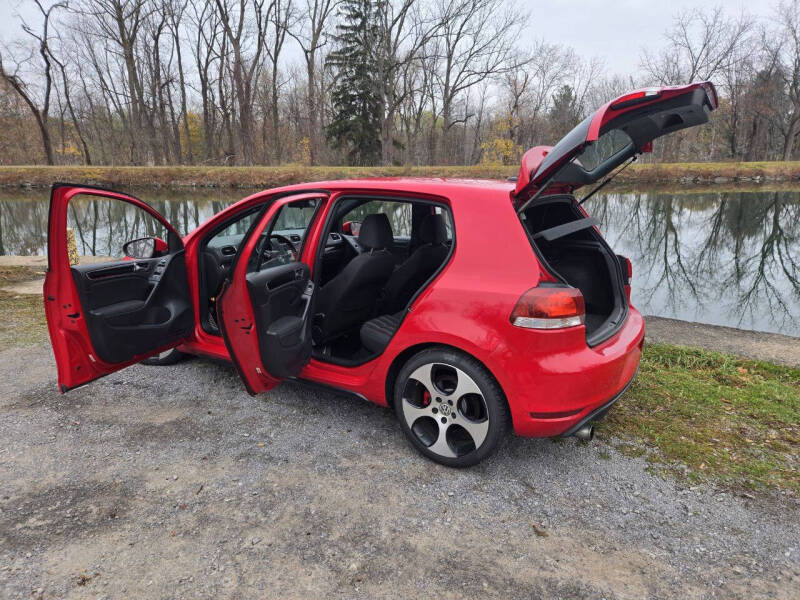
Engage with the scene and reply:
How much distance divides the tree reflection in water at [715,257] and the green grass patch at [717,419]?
3490 mm

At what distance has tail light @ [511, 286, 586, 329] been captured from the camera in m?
2.26

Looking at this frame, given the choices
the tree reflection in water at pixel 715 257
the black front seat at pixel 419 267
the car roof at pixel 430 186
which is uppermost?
the car roof at pixel 430 186

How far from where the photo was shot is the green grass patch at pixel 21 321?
4.78 metres

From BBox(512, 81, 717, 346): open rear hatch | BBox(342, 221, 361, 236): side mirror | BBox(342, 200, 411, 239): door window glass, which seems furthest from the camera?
BBox(342, 221, 361, 236): side mirror

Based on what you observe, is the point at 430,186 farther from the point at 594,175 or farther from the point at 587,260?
the point at 587,260

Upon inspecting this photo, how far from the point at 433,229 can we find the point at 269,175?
28.5 m

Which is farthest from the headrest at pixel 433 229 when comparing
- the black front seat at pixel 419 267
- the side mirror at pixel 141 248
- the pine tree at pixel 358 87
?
the pine tree at pixel 358 87

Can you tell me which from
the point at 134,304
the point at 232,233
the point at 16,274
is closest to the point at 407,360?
the point at 134,304

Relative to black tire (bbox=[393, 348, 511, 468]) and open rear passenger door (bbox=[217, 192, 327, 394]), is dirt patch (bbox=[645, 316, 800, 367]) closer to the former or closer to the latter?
black tire (bbox=[393, 348, 511, 468])

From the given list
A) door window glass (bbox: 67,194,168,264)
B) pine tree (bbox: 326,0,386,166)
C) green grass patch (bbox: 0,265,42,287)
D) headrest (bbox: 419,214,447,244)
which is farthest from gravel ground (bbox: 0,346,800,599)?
pine tree (bbox: 326,0,386,166)

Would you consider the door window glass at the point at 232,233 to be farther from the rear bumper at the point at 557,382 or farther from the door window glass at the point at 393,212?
the rear bumper at the point at 557,382

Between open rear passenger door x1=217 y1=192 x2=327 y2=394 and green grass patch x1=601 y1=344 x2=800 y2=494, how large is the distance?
2.06m

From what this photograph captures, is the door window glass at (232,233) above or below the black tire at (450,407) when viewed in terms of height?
above

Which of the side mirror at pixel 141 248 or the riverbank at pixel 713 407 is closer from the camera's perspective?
the riverbank at pixel 713 407
